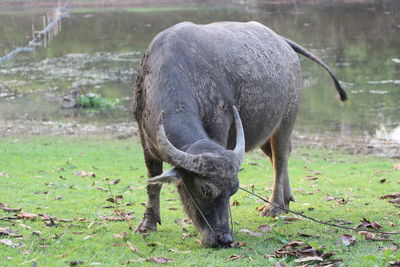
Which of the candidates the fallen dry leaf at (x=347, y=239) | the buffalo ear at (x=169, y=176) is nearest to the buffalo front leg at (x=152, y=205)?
the buffalo ear at (x=169, y=176)

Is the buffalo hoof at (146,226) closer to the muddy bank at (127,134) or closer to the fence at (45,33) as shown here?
the muddy bank at (127,134)

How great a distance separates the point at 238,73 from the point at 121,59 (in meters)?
20.1

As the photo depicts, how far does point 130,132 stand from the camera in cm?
1550

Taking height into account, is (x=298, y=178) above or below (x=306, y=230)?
below

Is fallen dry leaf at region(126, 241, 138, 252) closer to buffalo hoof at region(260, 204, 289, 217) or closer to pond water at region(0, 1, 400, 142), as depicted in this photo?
buffalo hoof at region(260, 204, 289, 217)

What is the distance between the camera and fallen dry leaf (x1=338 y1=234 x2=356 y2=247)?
590 centimetres

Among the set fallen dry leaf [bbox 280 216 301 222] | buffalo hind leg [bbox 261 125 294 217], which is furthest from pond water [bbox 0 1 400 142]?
fallen dry leaf [bbox 280 216 301 222]

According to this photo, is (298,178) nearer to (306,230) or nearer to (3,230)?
(306,230)

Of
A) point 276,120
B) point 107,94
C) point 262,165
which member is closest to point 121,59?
point 107,94

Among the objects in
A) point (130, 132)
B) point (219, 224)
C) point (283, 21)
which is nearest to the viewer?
point (219, 224)

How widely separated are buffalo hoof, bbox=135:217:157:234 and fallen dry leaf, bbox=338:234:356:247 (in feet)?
6.51

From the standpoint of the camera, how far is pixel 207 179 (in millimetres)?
5430

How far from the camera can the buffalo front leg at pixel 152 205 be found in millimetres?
6793

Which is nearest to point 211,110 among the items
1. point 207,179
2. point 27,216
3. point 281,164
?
point 207,179
